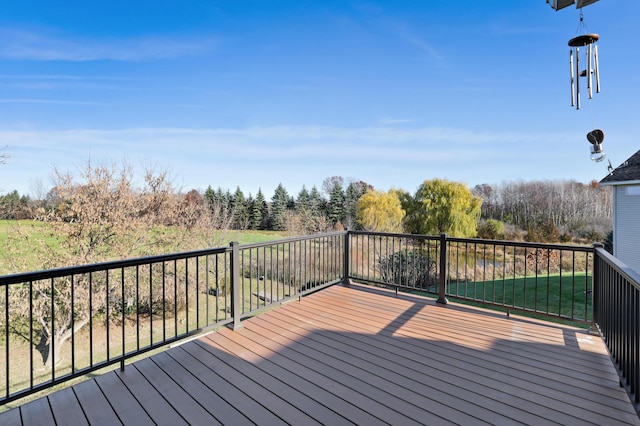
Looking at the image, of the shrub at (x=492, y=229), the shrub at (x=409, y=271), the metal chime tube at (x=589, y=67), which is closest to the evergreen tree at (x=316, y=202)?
the shrub at (x=409, y=271)

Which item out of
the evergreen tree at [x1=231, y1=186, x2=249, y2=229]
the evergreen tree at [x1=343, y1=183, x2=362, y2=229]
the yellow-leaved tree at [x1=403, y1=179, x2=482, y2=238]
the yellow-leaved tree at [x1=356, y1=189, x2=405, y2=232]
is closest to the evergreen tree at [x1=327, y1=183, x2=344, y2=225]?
the evergreen tree at [x1=343, y1=183, x2=362, y2=229]

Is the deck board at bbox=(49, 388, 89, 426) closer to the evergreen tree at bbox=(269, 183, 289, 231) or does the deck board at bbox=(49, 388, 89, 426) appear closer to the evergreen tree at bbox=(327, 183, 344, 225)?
the evergreen tree at bbox=(269, 183, 289, 231)

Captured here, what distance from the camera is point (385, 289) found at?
4793 millimetres

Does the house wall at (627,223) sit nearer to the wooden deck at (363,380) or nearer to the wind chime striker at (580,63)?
the wind chime striker at (580,63)

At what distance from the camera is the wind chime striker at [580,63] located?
3658 millimetres

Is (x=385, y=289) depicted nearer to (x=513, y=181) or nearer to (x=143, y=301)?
(x=143, y=301)

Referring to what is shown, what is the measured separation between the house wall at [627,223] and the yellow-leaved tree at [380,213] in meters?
9.24

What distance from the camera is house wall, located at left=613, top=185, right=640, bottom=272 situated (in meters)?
7.34

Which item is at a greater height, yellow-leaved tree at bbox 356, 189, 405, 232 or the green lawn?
yellow-leaved tree at bbox 356, 189, 405, 232

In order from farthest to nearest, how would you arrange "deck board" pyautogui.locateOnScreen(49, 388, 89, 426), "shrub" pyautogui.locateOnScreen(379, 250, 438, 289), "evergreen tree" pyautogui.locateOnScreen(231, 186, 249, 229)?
"evergreen tree" pyautogui.locateOnScreen(231, 186, 249, 229) → "shrub" pyautogui.locateOnScreen(379, 250, 438, 289) → "deck board" pyautogui.locateOnScreen(49, 388, 89, 426)

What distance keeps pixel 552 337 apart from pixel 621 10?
684cm

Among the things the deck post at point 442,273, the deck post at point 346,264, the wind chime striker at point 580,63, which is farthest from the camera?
the deck post at point 346,264

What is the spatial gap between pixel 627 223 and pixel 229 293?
31.0 ft

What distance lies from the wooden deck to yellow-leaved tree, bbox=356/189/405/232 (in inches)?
513
